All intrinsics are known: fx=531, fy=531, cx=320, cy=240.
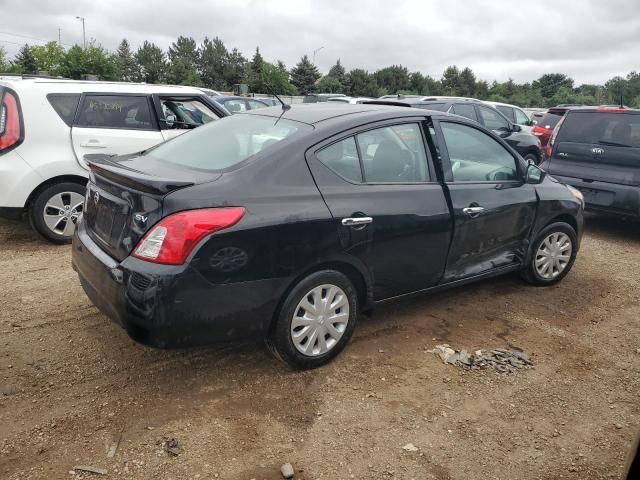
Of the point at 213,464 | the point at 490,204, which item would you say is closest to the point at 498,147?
the point at 490,204

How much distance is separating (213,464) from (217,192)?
4.44 ft

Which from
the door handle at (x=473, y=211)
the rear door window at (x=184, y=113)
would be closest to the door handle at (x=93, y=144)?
the rear door window at (x=184, y=113)

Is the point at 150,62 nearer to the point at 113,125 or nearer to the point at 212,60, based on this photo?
the point at 212,60

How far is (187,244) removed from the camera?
2.69 metres

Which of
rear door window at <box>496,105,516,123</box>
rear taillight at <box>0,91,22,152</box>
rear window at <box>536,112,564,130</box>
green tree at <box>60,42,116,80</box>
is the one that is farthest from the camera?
green tree at <box>60,42,116,80</box>

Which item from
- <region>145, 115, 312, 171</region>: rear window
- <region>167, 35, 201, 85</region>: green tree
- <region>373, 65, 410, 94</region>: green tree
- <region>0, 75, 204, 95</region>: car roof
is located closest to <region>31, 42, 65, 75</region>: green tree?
<region>167, 35, 201, 85</region>: green tree

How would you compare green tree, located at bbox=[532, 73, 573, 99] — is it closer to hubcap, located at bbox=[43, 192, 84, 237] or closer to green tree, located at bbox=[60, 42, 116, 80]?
green tree, located at bbox=[60, 42, 116, 80]

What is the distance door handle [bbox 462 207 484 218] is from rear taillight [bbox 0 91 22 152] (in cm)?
431

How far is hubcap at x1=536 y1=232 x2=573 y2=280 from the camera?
15.7 feet

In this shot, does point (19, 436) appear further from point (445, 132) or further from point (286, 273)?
point (445, 132)

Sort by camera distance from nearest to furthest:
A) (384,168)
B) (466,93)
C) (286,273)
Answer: (286,273), (384,168), (466,93)

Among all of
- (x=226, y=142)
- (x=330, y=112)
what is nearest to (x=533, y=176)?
(x=330, y=112)

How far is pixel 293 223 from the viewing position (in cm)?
297

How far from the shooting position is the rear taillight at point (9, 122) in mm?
5168
